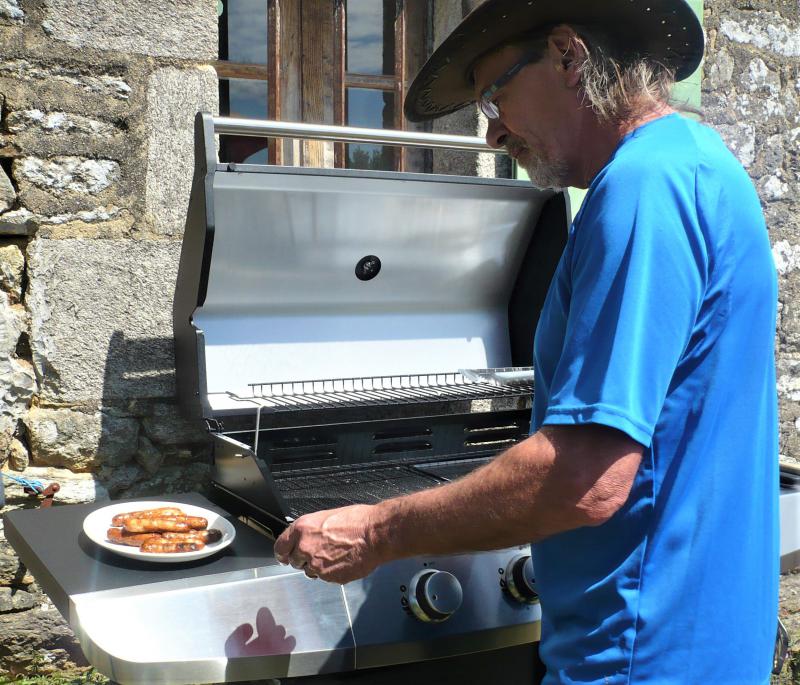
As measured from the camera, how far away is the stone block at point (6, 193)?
2281 millimetres

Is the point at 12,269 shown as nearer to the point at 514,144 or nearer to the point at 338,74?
the point at 338,74

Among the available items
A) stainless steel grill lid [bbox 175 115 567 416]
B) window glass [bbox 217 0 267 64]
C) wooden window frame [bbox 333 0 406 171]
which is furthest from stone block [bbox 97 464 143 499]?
window glass [bbox 217 0 267 64]

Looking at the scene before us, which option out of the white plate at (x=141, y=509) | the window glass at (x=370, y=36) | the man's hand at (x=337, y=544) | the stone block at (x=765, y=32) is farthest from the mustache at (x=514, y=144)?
the stone block at (x=765, y=32)

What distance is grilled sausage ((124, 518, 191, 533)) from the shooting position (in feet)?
5.16

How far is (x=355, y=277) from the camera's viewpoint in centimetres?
221

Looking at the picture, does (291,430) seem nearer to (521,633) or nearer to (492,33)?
(521,633)

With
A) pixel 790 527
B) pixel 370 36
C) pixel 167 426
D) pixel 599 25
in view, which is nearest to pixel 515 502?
pixel 599 25

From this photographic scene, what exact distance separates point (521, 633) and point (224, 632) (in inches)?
20.6

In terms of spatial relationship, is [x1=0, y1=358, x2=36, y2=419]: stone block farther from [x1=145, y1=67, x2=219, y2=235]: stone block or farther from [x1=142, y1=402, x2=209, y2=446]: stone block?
[x1=145, y1=67, x2=219, y2=235]: stone block

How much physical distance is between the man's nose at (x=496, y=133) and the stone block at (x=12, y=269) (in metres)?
1.48

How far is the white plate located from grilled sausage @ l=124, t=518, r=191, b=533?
1.8 inches

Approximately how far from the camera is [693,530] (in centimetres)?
107

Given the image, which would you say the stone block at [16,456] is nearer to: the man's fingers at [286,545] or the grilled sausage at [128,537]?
the grilled sausage at [128,537]

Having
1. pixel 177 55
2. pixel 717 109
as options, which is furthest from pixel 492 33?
pixel 717 109
